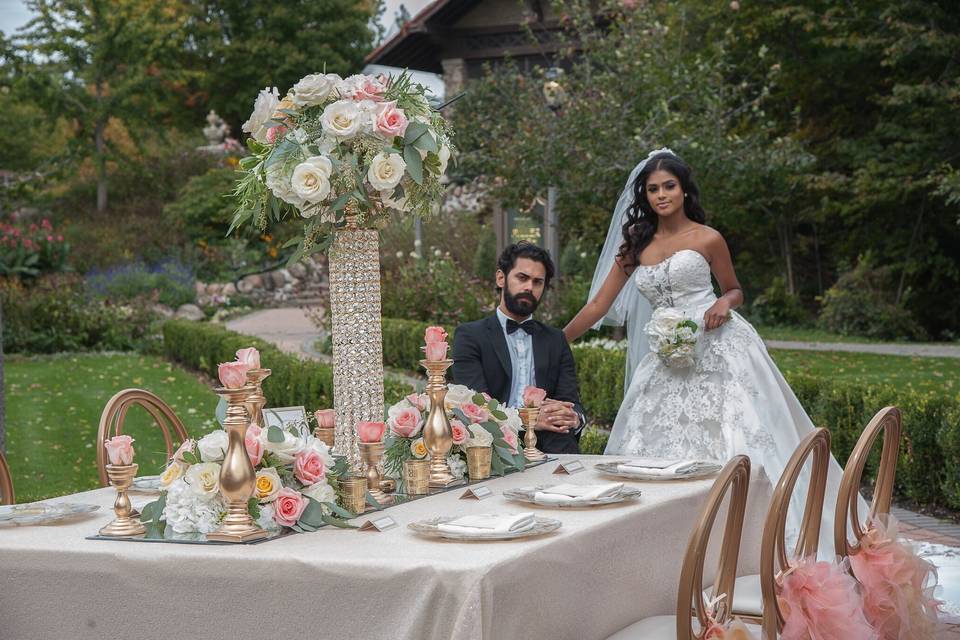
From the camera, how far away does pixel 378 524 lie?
2.94 meters

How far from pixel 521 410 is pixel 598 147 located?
9.32 meters

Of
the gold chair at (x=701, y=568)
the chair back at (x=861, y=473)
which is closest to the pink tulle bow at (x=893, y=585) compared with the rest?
the chair back at (x=861, y=473)

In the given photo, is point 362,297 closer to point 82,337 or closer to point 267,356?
point 267,356

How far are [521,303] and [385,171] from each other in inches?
67.4

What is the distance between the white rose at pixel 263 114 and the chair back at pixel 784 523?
181 cm

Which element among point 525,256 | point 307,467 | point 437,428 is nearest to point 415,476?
point 437,428

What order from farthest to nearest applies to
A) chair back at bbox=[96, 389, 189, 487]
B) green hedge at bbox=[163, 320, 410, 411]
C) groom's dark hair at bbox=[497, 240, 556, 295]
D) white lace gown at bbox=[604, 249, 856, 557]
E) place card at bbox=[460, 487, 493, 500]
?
green hedge at bbox=[163, 320, 410, 411], white lace gown at bbox=[604, 249, 856, 557], groom's dark hair at bbox=[497, 240, 556, 295], chair back at bbox=[96, 389, 189, 487], place card at bbox=[460, 487, 493, 500]

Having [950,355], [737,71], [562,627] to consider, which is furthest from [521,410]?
[737,71]

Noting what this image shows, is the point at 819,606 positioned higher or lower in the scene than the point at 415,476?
lower

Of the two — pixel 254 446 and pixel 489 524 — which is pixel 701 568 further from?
pixel 254 446

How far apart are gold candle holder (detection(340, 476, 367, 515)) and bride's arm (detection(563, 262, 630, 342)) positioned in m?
2.70

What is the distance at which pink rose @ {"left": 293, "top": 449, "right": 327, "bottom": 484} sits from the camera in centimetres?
294

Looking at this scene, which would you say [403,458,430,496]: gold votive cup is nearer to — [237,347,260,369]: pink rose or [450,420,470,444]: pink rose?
[450,420,470,444]: pink rose

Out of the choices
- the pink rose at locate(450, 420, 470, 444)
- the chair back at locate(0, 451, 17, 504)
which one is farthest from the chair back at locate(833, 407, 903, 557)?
the chair back at locate(0, 451, 17, 504)
